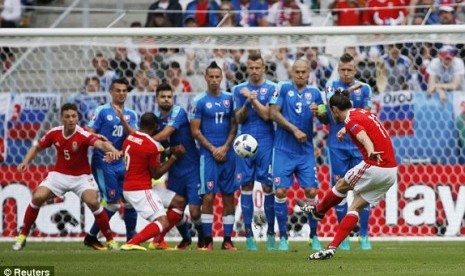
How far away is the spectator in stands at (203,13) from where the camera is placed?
20.5m

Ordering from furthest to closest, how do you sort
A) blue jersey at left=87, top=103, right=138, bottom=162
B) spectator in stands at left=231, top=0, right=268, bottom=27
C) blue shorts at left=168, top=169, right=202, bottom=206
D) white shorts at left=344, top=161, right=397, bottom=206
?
spectator in stands at left=231, top=0, right=268, bottom=27 < blue jersey at left=87, top=103, right=138, bottom=162 < blue shorts at left=168, top=169, right=202, bottom=206 < white shorts at left=344, top=161, right=397, bottom=206

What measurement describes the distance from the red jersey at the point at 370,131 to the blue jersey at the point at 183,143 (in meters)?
3.35

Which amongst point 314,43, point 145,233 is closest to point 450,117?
point 314,43

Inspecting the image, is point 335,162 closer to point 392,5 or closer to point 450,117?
point 450,117

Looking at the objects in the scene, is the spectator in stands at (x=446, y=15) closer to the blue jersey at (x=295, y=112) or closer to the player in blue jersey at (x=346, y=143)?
the player in blue jersey at (x=346, y=143)

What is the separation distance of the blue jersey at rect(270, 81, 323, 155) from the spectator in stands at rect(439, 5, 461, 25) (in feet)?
16.1

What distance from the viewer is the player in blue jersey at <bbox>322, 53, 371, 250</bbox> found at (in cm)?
1500

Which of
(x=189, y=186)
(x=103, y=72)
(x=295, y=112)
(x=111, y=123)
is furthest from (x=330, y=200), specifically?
(x=103, y=72)

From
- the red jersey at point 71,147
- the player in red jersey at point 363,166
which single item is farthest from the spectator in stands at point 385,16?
the player in red jersey at point 363,166

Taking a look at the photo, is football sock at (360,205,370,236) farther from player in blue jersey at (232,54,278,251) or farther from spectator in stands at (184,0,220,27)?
spectator in stands at (184,0,220,27)

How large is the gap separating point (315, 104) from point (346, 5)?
19.1ft

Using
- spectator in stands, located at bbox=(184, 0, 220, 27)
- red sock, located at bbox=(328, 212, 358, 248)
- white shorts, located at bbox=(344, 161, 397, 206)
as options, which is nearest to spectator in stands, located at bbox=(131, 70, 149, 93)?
spectator in stands, located at bbox=(184, 0, 220, 27)

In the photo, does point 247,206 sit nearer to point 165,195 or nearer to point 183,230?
point 183,230

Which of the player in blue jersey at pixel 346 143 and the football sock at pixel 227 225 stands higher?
the player in blue jersey at pixel 346 143
